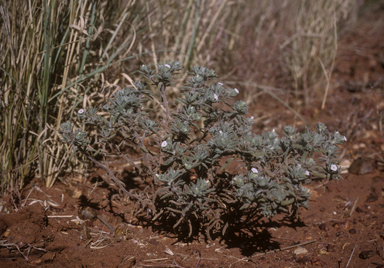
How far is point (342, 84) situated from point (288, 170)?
10.2ft

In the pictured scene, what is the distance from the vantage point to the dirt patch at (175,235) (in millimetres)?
1788

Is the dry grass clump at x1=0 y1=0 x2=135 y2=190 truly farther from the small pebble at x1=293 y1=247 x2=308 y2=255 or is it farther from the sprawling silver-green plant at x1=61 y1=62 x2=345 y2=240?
the small pebble at x1=293 y1=247 x2=308 y2=255

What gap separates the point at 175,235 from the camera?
199cm

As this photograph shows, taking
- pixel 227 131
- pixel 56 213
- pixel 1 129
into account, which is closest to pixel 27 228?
pixel 56 213

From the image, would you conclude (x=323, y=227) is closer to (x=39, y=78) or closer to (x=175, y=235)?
(x=175, y=235)

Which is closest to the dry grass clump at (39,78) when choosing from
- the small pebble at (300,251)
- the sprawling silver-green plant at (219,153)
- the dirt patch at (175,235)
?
the dirt patch at (175,235)

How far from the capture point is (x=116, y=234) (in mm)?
1992

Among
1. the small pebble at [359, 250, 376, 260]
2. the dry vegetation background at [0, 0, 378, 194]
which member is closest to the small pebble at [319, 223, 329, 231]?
the small pebble at [359, 250, 376, 260]

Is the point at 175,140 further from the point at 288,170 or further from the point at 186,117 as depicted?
the point at 288,170

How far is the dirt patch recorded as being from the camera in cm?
179

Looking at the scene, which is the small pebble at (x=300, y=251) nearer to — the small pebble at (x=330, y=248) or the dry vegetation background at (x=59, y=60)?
the small pebble at (x=330, y=248)

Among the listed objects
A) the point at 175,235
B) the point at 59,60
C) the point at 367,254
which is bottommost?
the point at 175,235

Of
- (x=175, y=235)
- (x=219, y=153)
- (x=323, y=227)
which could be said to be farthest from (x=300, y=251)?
(x=219, y=153)

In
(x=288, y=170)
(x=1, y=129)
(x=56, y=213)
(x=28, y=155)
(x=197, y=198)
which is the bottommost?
(x=56, y=213)
